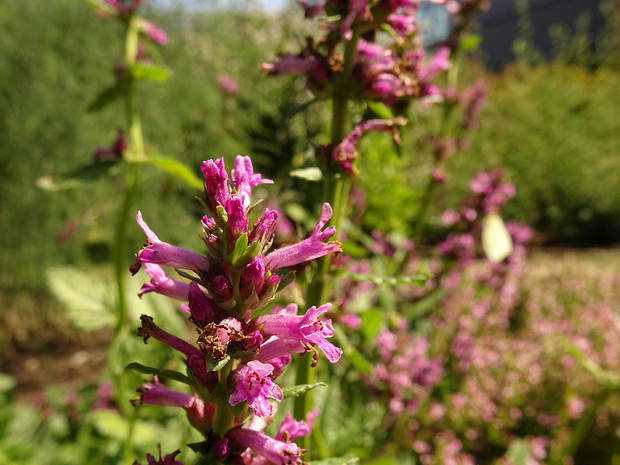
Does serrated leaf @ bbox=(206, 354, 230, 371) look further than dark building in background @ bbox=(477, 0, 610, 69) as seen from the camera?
No

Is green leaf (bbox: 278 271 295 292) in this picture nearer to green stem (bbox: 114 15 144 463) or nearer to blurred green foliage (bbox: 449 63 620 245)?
green stem (bbox: 114 15 144 463)

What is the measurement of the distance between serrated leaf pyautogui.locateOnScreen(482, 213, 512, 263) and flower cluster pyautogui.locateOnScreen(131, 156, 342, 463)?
184 centimetres

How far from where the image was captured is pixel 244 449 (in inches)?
30.9

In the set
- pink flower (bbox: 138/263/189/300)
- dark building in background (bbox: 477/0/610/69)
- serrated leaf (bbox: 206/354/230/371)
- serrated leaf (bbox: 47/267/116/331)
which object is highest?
dark building in background (bbox: 477/0/610/69)

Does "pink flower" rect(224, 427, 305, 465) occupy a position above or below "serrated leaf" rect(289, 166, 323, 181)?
below

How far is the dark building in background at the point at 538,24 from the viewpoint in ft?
58.8

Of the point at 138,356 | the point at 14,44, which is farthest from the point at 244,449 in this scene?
the point at 14,44

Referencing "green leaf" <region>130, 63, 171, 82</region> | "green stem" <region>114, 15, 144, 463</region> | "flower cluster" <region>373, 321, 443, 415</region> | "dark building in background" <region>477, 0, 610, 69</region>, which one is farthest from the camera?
"dark building in background" <region>477, 0, 610, 69</region>

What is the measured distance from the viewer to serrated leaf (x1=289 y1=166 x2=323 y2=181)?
1066 mm

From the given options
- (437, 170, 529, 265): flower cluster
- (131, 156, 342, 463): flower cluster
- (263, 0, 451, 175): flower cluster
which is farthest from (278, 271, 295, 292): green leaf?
(437, 170, 529, 265): flower cluster

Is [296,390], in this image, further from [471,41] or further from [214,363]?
[471,41]

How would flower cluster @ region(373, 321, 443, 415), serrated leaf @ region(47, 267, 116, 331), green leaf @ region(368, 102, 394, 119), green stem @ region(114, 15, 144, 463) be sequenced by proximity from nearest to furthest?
green leaf @ region(368, 102, 394, 119), green stem @ region(114, 15, 144, 463), serrated leaf @ region(47, 267, 116, 331), flower cluster @ region(373, 321, 443, 415)

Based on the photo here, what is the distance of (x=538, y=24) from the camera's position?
64.9ft

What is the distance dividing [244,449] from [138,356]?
117 centimetres
